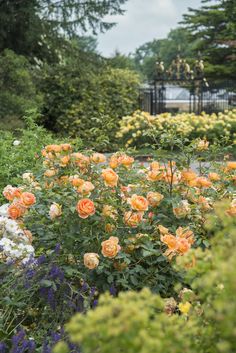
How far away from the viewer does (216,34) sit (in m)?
28.1

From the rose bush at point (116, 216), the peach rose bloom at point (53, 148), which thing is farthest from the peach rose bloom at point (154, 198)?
the peach rose bloom at point (53, 148)

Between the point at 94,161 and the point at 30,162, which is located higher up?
the point at 94,161

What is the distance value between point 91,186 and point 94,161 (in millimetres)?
352

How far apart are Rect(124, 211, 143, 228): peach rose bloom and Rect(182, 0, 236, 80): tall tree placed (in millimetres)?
22891

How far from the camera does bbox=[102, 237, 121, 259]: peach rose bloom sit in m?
2.64

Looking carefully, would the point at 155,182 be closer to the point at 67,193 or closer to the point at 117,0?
the point at 67,193

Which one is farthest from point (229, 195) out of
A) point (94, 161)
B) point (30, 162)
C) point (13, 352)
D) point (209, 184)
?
point (30, 162)

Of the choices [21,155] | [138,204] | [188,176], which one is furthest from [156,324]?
[21,155]

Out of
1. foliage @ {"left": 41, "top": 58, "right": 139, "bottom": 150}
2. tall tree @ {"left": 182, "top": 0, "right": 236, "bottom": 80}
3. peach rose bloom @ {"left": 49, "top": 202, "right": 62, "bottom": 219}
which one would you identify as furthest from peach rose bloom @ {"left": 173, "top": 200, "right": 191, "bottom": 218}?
tall tree @ {"left": 182, "top": 0, "right": 236, "bottom": 80}

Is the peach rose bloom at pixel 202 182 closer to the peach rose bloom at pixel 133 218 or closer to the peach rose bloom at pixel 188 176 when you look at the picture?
the peach rose bloom at pixel 188 176

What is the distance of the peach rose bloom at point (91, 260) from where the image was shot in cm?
265

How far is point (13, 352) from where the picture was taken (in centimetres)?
215

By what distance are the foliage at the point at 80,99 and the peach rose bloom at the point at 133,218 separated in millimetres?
9616

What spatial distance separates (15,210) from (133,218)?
0.59 meters
